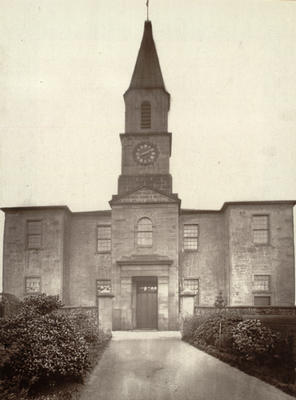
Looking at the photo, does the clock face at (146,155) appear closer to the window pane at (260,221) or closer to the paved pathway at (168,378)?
→ the window pane at (260,221)

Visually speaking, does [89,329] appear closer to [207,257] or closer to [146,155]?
[207,257]

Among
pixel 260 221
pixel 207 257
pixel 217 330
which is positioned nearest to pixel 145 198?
pixel 207 257

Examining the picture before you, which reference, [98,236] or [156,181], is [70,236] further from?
[156,181]

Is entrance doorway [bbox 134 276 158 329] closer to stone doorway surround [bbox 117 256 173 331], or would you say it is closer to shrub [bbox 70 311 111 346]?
stone doorway surround [bbox 117 256 173 331]

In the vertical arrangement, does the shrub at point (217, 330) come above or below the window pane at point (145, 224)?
below

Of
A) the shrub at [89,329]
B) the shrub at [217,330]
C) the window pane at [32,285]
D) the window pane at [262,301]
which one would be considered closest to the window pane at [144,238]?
the window pane at [32,285]

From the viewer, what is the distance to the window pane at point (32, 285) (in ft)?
94.3

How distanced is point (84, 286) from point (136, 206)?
18.5 feet

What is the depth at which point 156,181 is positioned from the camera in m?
29.3

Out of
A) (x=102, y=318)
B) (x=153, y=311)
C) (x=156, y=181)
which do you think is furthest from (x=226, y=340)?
(x=156, y=181)

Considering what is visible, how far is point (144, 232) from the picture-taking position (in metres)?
27.5

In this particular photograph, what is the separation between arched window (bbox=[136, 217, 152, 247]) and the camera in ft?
89.9

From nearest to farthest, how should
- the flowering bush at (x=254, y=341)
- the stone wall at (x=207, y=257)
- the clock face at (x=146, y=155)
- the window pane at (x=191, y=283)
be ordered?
the flowering bush at (x=254, y=341), the stone wall at (x=207, y=257), the window pane at (x=191, y=283), the clock face at (x=146, y=155)

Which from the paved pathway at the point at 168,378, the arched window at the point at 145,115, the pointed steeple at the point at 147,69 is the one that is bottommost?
the paved pathway at the point at 168,378
